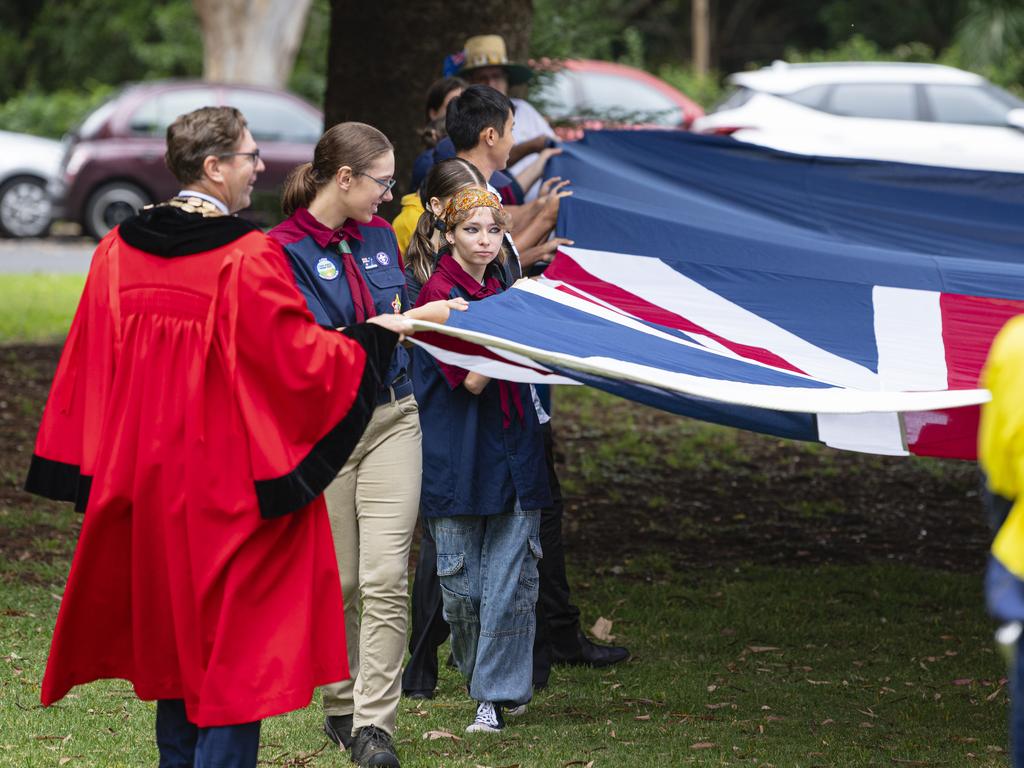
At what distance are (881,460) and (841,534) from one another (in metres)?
2.06

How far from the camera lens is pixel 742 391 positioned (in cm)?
431

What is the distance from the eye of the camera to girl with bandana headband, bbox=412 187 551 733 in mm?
4977

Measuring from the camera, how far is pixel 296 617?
12.7 feet

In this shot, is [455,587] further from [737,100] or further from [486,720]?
[737,100]

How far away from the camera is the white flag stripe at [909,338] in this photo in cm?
497

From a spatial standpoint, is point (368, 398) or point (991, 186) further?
point (991, 186)

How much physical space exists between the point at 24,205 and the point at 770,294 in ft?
54.2

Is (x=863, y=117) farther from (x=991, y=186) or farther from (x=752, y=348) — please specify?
(x=752, y=348)

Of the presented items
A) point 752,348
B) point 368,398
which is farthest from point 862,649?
point 368,398

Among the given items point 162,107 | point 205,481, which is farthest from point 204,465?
point 162,107

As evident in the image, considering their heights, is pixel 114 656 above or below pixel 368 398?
below

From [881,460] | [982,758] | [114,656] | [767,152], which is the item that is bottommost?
[881,460]

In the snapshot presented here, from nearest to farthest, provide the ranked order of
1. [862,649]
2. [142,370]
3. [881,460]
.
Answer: [142,370] → [862,649] → [881,460]

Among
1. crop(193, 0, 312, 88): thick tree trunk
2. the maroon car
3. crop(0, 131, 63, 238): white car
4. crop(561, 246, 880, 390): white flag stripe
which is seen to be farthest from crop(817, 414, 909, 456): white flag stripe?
crop(193, 0, 312, 88): thick tree trunk
